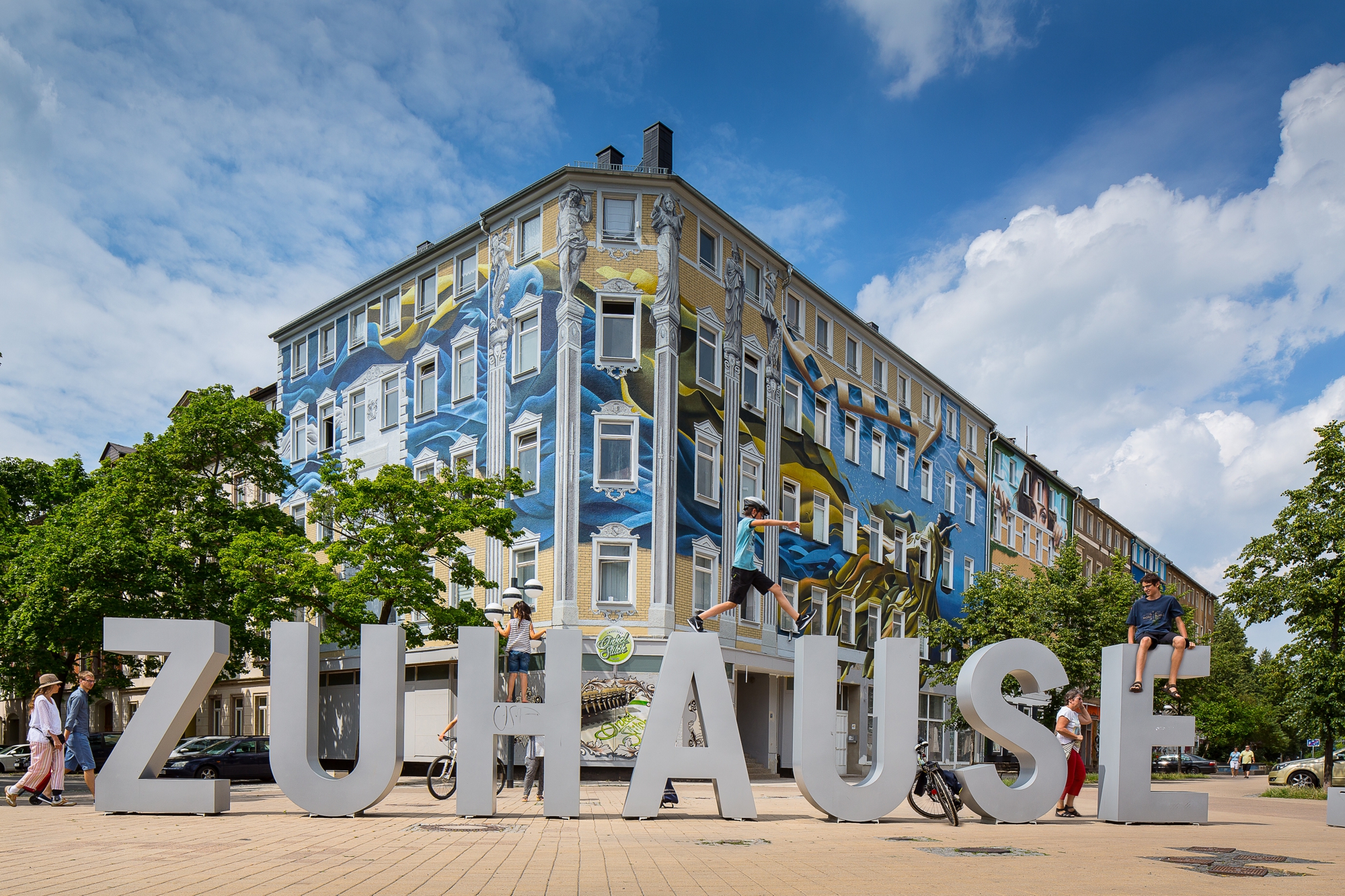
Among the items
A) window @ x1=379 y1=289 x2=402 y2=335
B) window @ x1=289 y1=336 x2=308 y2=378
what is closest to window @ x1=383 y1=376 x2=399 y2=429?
window @ x1=379 y1=289 x2=402 y2=335

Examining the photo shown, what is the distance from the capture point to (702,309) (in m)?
31.6

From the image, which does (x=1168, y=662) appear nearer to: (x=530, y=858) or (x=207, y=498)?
(x=530, y=858)

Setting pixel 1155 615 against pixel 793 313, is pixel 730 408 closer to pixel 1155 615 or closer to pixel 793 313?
pixel 793 313

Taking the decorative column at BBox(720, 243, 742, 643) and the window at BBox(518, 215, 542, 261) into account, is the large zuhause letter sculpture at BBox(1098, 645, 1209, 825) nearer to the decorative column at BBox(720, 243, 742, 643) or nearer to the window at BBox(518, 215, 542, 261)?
the decorative column at BBox(720, 243, 742, 643)

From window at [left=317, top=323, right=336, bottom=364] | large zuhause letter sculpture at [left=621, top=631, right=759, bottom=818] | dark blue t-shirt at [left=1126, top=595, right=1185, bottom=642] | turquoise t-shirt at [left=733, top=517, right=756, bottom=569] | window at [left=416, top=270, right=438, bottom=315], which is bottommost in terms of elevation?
large zuhause letter sculpture at [left=621, top=631, right=759, bottom=818]

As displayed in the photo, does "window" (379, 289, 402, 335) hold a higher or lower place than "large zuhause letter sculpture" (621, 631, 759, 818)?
higher

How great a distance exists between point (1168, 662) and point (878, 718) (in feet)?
12.2

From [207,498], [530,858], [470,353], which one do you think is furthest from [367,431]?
[530,858]

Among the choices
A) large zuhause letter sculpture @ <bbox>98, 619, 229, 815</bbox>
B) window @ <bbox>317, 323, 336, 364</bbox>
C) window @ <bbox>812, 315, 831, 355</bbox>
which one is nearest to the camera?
large zuhause letter sculpture @ <bbox>98, 619, 229, 815</bbox>

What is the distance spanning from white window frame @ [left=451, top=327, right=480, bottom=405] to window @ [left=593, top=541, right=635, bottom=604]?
7.16 m

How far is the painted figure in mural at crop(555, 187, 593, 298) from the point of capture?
30.0 meters

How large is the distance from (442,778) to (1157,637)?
9804 mm

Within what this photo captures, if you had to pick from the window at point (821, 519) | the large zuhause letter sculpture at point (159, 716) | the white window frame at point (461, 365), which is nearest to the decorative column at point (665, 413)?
the white window frame at point (461, 365)

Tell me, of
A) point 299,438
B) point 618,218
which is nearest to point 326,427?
point 299,438
